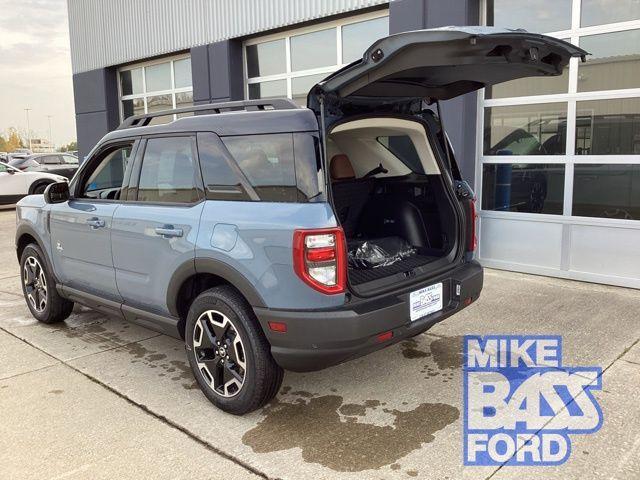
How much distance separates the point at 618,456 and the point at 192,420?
227 centimetres

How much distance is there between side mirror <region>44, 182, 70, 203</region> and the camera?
14.8 feet

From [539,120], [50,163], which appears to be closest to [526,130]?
[539,120]

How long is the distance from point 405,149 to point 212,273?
1.74 metres

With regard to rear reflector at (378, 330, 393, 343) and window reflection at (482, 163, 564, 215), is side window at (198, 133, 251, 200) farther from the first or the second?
window reflection at (482, 163, 564, 215)

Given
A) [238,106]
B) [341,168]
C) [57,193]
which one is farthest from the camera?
[57,193]

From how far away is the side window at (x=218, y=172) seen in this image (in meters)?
3.23

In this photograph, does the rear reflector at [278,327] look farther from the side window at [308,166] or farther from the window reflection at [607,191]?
the window reflection at [607,191]

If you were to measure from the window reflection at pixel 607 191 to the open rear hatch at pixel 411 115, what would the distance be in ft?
9.06

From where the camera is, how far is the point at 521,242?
6512 mm

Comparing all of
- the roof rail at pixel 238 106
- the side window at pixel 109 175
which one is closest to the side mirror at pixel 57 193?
the side window at pixel 109 175

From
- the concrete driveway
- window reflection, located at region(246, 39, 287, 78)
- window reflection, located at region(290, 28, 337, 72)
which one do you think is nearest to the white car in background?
window reflection, located at region(246, 39, 287, 78)

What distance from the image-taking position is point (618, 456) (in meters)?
2.76

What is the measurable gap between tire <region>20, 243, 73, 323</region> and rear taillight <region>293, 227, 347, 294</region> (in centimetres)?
293

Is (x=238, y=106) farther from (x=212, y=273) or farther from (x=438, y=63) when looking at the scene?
(x=438, y=63)
